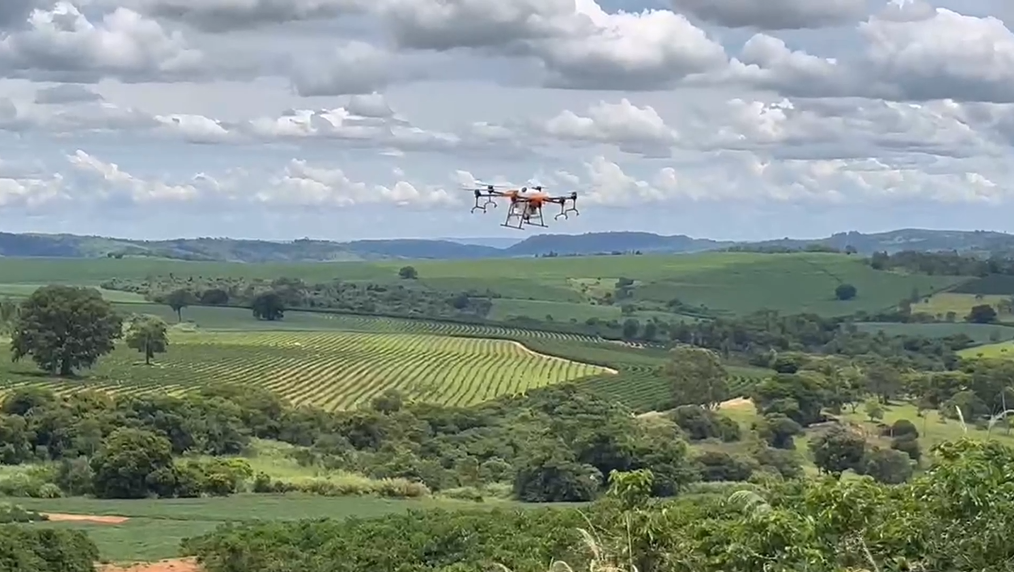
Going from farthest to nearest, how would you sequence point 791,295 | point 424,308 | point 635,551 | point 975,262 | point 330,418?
point 975,262 → point 791,295 → point 424,308 → point 330,418 → point 635,551

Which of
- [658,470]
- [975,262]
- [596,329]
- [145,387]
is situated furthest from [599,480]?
[975,262]

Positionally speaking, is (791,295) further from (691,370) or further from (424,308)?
(691,370)

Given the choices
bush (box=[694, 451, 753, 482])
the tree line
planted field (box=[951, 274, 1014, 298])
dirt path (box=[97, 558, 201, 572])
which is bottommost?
bush (box=[694, 451, 753, 482])

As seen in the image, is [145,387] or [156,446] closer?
[156,446]

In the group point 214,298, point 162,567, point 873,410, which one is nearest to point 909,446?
point 873,410

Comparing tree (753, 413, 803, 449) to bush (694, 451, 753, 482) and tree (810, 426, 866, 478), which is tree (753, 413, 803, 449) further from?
bush (694, 451, 753, 482)

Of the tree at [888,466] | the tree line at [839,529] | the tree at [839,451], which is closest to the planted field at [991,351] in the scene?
the tree at [839,451]

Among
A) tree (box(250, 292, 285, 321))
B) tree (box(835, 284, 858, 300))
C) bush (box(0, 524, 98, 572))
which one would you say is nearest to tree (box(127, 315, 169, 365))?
tree (box(250, 292, 285, 321))
